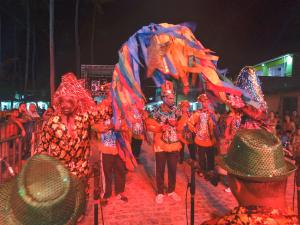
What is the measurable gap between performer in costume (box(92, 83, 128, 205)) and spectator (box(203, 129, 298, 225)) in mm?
3279

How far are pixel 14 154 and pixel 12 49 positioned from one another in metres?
24.4

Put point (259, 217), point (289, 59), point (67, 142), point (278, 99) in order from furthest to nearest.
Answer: point (289, 59) → point (278, 99) → point (67, 142) → point (259, 217)

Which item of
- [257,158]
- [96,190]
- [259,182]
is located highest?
[257,158]

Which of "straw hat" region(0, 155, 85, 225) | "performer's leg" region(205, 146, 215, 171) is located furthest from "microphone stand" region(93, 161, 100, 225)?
"performer's leg" region(205, 146, 215, 171)

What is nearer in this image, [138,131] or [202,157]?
[202,157]

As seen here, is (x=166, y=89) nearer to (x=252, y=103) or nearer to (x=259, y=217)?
(x=252, y=103)

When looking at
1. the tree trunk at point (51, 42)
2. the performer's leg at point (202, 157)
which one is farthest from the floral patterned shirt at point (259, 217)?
the tree trunk at point (51, 42)

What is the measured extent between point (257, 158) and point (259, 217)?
1.01 feet

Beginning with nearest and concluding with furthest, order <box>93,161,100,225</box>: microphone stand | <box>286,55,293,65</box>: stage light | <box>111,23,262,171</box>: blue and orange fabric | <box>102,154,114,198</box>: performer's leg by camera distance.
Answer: <box>93,161,100,225</box>: microphone stand → <box>111,23,262,171</box>: blue and orange fabric → <box>102,154,114,198</box>: performer's leg → <box>286,55,293,65</box>: stage light

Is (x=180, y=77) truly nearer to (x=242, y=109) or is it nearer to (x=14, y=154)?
(x=242, y=109)

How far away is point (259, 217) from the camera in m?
1.67

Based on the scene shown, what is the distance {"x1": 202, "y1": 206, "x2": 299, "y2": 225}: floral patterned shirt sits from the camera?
65.2 inches

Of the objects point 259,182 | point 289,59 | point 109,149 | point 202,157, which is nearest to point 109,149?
point 109,149

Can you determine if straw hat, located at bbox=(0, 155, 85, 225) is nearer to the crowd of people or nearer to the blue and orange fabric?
the crowd of people
